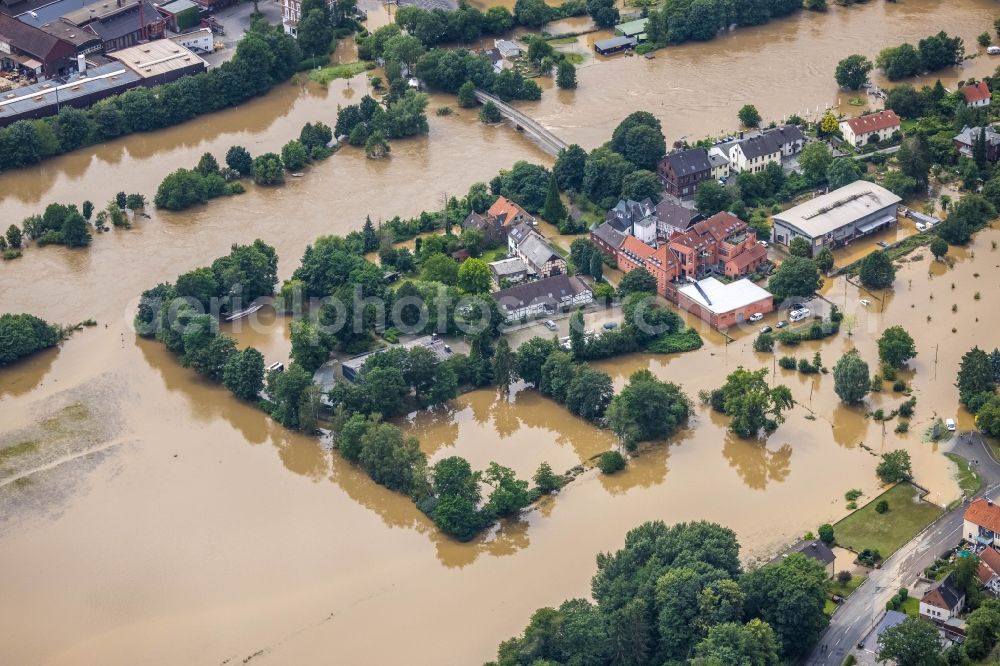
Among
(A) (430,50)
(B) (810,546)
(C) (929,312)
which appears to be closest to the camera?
(B) (810,546)

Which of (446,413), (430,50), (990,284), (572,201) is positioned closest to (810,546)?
(446,413)

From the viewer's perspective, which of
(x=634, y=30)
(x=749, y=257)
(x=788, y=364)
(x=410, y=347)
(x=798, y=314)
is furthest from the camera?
(x=634, y=30)

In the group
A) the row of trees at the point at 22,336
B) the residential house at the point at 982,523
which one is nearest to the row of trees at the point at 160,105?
the row of trees at the point at 22,336

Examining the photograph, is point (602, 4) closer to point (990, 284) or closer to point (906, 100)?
point (906, 100)

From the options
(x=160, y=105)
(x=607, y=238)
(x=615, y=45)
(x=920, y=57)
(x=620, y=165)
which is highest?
(x=920, y=57)

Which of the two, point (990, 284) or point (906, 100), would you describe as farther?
point (906, 100)

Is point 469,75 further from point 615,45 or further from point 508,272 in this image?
point 508,272

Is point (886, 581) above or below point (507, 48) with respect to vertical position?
below

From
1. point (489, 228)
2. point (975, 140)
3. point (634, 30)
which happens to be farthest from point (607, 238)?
point (634, 30)
